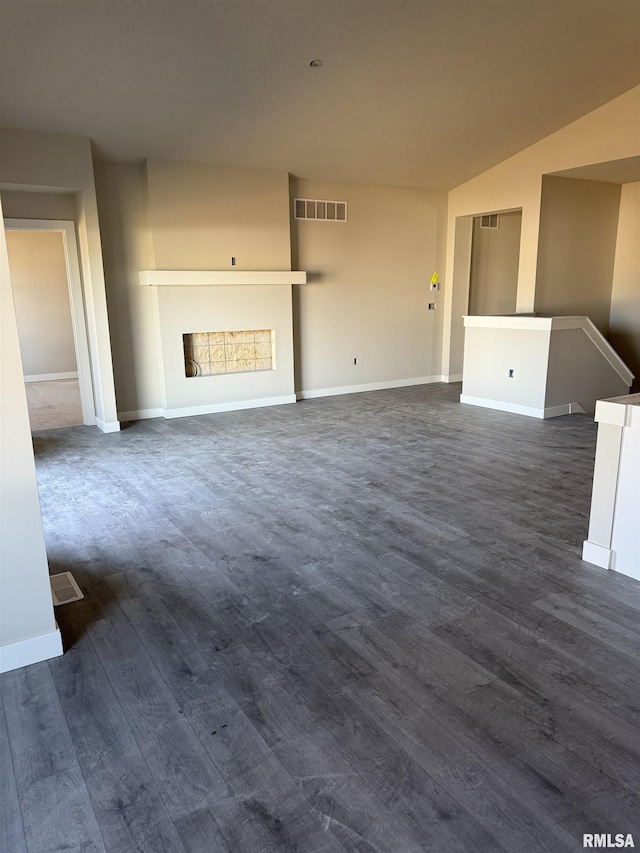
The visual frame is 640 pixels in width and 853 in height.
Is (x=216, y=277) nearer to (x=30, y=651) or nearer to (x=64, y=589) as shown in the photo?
(x=64, y=589)

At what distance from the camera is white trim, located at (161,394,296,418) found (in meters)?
7.14

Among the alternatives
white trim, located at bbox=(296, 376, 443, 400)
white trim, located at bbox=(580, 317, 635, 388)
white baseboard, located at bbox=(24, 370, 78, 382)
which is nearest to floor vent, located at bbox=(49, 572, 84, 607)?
white trim, located at bbox=(296, 376, 443, 400)

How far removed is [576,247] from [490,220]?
1.63m

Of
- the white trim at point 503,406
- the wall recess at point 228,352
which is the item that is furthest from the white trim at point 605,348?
the wall recess at point 228,352

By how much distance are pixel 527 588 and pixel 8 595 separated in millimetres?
2453

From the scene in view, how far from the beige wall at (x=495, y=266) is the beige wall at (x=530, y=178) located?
0.59 metres

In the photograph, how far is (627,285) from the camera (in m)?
8.80

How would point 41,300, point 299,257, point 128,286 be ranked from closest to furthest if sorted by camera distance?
point 128,286
point 299,257
point 41,300

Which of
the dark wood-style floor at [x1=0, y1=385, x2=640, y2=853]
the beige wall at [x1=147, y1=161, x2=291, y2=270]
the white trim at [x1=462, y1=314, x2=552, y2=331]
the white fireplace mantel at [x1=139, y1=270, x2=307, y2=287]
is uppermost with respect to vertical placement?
the beige wall at [x1=147, y1=161, x2=291, y2=270]

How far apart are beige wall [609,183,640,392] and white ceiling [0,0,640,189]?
2328mm

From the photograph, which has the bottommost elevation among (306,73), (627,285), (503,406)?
(503,406)

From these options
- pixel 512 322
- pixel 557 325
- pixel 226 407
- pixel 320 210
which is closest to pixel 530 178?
pixel 512 322

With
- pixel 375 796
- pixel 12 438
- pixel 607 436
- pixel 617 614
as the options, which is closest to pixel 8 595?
pixel 12 438

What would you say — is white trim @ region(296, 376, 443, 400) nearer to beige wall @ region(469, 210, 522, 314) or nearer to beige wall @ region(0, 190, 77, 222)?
beige wall @ region(469, 210, 522, 314)
